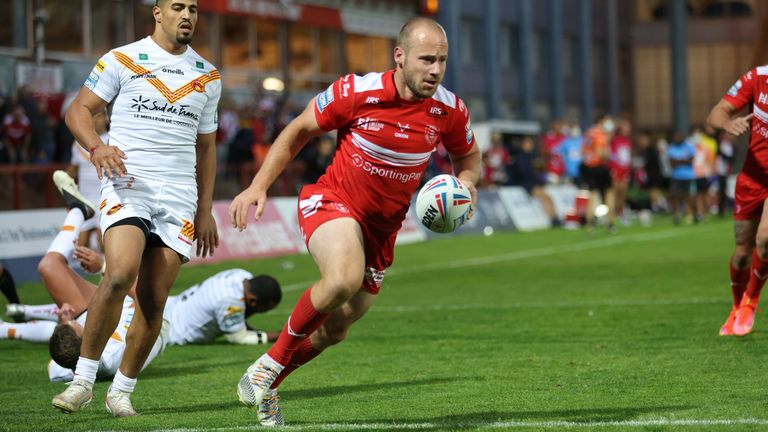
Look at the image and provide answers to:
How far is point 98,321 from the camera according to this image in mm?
7113

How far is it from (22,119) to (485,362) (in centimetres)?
1493

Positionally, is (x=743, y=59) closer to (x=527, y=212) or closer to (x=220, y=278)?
(x=527, y=212)

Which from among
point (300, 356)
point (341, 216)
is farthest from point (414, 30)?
point (300, 356)

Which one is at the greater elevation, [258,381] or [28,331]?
[258,381]

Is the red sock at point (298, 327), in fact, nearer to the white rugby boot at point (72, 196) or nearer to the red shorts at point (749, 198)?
the red shorts at point (749, 198)

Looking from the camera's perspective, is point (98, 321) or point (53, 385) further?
point (53, 385)

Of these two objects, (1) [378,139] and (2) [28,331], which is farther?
(2) [28,331]

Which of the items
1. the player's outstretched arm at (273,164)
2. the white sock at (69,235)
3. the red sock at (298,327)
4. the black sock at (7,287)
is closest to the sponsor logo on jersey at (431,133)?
the player's outstretched arm at (273,164)

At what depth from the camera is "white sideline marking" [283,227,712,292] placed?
61.6 feet

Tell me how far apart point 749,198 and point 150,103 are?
492 centimetres

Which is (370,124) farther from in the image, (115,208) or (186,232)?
(115,208)

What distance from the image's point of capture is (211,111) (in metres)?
7.54

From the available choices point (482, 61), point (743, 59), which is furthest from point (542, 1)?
point (743, 59)

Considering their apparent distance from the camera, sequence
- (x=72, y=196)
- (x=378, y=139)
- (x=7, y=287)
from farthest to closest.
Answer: (x=7, y=287)
(x=72, y=196)
(x=378, y=139)
